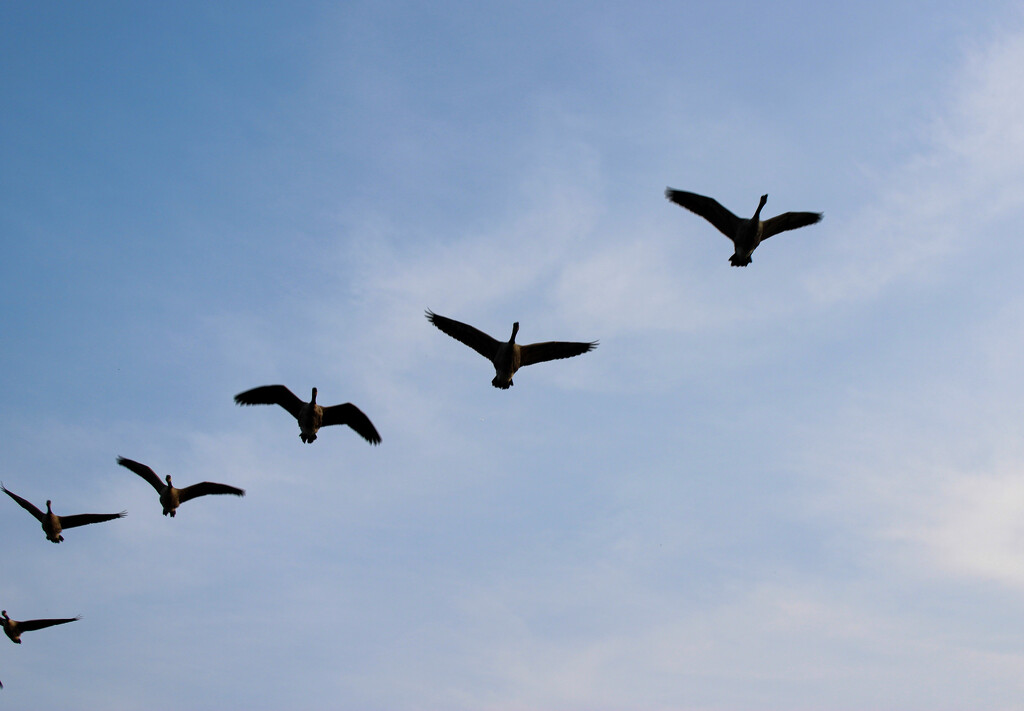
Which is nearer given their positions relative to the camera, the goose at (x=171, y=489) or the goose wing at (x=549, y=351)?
the goose wing at (x=549, y=351)

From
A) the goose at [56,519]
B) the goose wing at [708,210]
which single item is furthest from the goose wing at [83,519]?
the goose wing at [708,210]

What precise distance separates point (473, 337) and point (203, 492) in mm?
11291

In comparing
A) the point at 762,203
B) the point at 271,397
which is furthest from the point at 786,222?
the point at 271,397

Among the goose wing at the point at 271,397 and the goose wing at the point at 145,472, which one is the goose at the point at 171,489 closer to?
the goose wing at the point at 145,472

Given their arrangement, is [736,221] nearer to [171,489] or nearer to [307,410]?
[307,410]

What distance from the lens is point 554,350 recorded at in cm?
2588

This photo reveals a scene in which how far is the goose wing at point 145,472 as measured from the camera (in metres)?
29.0

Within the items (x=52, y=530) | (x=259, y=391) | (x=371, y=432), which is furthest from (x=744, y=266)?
(x=52, y=530)

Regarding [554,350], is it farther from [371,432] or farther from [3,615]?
[3,615]

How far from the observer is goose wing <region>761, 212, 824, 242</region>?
25267 millimetres

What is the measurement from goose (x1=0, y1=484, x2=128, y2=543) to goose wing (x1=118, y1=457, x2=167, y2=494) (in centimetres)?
167

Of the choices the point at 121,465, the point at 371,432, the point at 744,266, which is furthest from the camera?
the point at 121,465

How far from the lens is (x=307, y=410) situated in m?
25.3

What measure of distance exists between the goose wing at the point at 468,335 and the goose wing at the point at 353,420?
12.6ft
